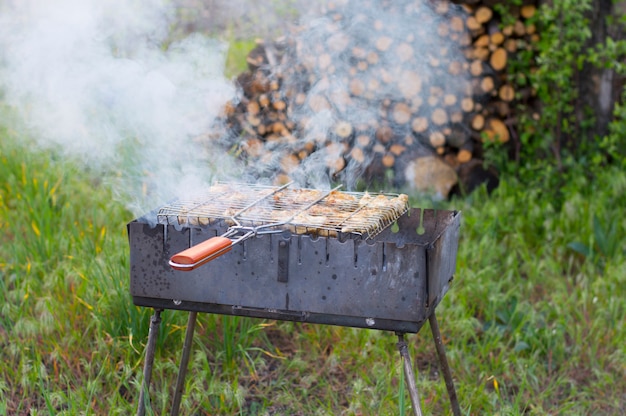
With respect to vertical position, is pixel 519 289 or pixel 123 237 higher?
pixel 123 237

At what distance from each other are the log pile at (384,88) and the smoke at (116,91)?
340mm

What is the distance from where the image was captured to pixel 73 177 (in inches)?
184

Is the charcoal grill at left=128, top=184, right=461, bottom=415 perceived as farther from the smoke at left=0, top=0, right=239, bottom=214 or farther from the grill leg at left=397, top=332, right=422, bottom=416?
the smoke at left=0, top=0, right=239, bottom=214

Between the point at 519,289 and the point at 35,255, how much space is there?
242 cm

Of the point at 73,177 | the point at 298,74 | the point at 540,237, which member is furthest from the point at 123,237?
the point at 540,237

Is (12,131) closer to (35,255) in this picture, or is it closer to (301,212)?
(35,255)

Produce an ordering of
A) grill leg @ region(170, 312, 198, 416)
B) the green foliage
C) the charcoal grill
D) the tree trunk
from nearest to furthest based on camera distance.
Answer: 1. the charcoal grill
2. grill leg @ region(170, 312, 198, 416)
3. the green foliage
4. the tree trunk

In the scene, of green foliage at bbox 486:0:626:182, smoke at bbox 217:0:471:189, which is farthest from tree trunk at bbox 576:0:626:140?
smoke at bbox 217:0:471:189

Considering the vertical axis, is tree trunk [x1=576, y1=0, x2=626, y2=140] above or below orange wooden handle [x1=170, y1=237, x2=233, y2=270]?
above

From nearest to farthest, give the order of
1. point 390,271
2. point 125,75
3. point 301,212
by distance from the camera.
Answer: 1. point 390,271
2. point 301,212
3. point 125,75

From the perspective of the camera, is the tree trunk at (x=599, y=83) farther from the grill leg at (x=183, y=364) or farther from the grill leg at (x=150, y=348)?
the grill leg at (x=150, y=348)

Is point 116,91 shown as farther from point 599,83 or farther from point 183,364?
point 599,83

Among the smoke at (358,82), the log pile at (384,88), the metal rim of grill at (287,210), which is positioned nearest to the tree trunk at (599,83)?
the log pile at (384,88)

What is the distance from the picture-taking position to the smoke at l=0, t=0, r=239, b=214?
3736mm
